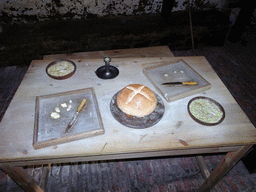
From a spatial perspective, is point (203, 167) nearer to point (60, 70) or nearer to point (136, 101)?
point (136, 101)

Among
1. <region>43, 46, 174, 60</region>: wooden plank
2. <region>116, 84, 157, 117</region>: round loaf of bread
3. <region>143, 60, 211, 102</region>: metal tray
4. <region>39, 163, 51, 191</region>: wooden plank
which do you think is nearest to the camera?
<region>116, 84, 157, 117</region>: round loaf of bread

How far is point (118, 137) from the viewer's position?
1.28 meters

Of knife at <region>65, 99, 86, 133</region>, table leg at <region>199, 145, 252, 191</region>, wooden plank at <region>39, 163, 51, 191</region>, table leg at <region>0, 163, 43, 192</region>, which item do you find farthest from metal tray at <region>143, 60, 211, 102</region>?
wooden plank at <region>39, 163, 51, 191</region>

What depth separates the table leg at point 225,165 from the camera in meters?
1.40

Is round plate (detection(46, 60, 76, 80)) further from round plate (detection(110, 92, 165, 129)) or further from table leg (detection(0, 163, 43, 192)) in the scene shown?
table leg (detection(0, 163, 43, 192))

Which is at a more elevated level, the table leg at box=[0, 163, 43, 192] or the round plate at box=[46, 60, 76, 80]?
the round plate at box=[46, 60, 76, 80]

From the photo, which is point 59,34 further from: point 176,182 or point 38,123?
point 176,182

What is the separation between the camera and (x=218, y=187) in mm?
2033

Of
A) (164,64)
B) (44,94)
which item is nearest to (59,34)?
(44,94)

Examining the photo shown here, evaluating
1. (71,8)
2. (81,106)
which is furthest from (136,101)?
(71,8)

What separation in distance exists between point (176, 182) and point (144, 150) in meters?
1.17

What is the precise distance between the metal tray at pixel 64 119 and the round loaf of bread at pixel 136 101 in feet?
0.73

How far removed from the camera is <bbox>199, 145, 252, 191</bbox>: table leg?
1405 mm

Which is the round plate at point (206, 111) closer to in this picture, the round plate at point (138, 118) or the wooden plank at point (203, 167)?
the round plate at point (138, 118)
